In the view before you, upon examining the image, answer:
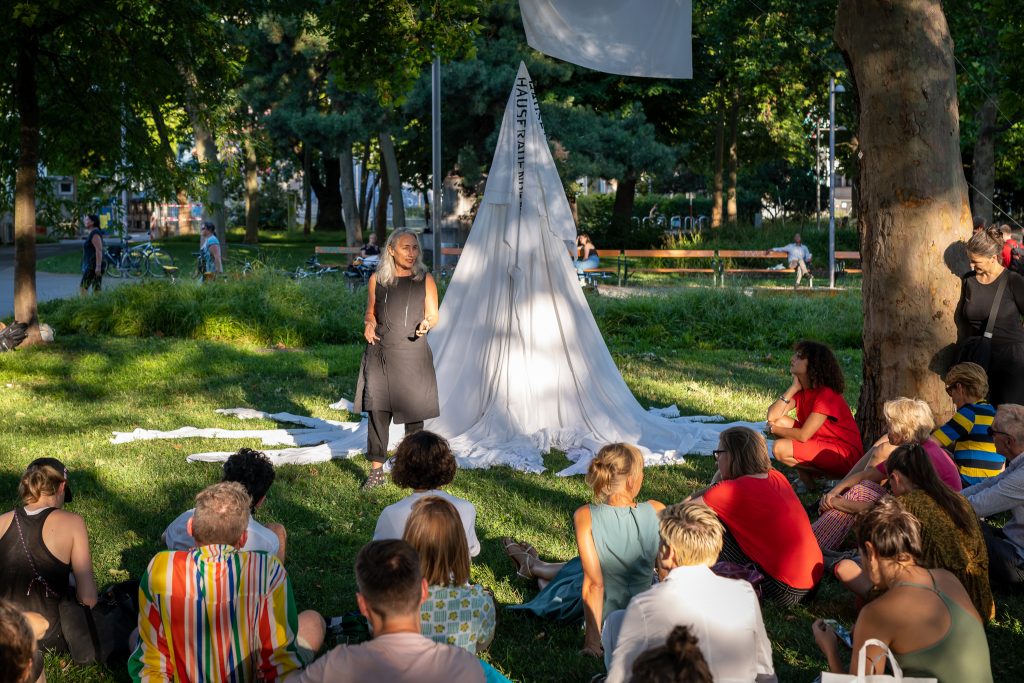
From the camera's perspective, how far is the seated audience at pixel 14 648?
2801mm

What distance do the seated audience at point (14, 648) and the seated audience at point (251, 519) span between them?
158 cm

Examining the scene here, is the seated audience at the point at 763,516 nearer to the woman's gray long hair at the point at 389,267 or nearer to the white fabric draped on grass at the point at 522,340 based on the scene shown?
the woman's gray long hair at the point at 389,267

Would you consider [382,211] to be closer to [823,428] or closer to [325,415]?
[325,415]

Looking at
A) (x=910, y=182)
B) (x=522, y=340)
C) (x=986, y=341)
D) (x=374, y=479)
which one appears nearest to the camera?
(x=986, y=341)

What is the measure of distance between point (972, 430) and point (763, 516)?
5.67 ft

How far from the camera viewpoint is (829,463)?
23.9ft

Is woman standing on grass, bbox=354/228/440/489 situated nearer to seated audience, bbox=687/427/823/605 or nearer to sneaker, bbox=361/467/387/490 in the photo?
sneaker, bbox=361/467/387/490

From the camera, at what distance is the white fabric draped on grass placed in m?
9.07

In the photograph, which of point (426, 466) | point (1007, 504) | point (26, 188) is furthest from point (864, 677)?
point (26, 188)

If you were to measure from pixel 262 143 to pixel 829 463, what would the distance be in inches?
375

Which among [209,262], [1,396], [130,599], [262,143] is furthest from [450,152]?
[130,599]

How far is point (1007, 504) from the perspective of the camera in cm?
529

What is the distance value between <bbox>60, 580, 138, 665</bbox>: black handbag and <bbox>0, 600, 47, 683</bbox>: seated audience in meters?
1.74

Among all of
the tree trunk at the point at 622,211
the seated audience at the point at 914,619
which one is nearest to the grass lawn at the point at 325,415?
the seated audience at the point at 914,619
